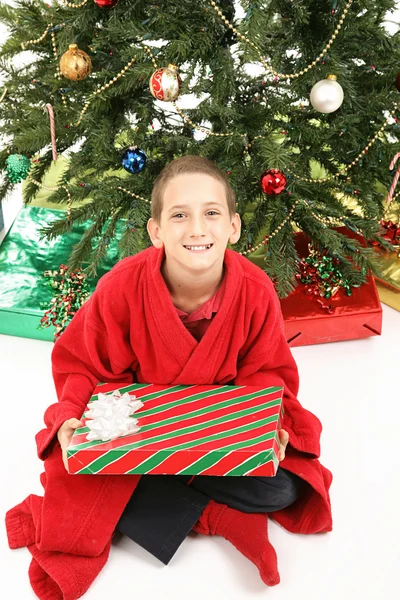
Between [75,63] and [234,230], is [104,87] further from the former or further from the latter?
[234,230]

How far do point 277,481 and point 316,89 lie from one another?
2.78 feet

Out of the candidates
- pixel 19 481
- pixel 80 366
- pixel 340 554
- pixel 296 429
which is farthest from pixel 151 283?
pixel 340 554

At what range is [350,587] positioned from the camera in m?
1.36

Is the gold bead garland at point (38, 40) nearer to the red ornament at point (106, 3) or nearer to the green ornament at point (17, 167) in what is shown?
the red ornament at point (106, 3)

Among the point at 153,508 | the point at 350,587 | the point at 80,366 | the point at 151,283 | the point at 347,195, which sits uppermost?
the point at 347,195

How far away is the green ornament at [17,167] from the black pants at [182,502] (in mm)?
860

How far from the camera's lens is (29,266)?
2100 millimetres

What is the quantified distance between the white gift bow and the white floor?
10.4 inches

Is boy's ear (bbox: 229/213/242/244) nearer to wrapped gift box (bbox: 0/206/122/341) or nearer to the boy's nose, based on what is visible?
the boy's nose

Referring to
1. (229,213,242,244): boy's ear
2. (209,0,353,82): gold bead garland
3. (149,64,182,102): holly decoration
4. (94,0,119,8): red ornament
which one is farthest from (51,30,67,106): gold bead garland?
(229,213,242,244): boy's ear

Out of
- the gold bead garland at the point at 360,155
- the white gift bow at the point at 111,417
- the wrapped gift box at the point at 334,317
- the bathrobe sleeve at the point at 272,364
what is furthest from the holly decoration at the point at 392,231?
the white gift bow at the point at 111,417

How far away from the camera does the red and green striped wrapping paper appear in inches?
50.8

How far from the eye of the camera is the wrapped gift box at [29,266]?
197 centimetres

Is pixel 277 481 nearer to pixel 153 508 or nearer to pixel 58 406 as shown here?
pixel 153 508
